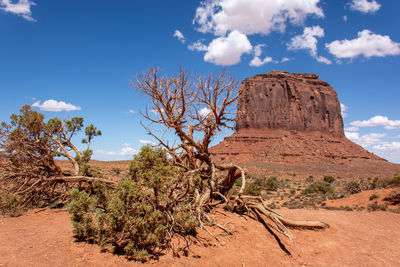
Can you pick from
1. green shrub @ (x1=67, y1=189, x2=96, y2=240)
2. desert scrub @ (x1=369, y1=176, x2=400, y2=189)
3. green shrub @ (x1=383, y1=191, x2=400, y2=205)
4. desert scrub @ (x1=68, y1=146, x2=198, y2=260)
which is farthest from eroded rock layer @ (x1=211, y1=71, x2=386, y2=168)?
green shrub @ (x1=67, y1=189, x2=96, y2=240)

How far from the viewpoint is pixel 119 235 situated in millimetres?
4871

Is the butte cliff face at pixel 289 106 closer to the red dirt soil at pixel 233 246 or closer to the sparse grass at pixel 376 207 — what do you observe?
the sparse grass at pixel 376 207

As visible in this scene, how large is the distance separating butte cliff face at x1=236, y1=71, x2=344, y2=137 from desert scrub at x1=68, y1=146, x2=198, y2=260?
7798 cm

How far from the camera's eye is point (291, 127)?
8144 cm

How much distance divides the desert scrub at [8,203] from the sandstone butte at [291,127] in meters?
58.5

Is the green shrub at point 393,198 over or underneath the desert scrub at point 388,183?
underneath

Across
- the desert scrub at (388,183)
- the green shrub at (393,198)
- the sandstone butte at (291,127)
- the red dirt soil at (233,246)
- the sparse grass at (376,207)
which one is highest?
the sandstone butte at (291,127)

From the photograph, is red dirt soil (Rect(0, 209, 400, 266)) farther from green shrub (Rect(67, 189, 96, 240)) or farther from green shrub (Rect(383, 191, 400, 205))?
green shrub (Rect(383, 191, 400, 205))

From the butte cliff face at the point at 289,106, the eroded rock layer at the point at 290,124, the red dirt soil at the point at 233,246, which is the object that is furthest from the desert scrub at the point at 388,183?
the butte cliff face at the point at 289,106

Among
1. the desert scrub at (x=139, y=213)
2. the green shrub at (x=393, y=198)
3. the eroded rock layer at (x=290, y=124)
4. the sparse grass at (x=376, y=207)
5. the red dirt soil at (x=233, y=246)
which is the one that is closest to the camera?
the red dirt soil at (x=233, y=246)

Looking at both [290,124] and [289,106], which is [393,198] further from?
[289,106]

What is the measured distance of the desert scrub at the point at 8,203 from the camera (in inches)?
275

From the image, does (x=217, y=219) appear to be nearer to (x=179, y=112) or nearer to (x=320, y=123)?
(x=179, y=112)

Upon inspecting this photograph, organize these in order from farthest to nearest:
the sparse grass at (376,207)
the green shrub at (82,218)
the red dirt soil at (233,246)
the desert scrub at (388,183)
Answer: the desert scrub at (388,183) < the sparse grass at (376,207) < the green shrub at (82,218) < the red dirt soil at (233,246)
